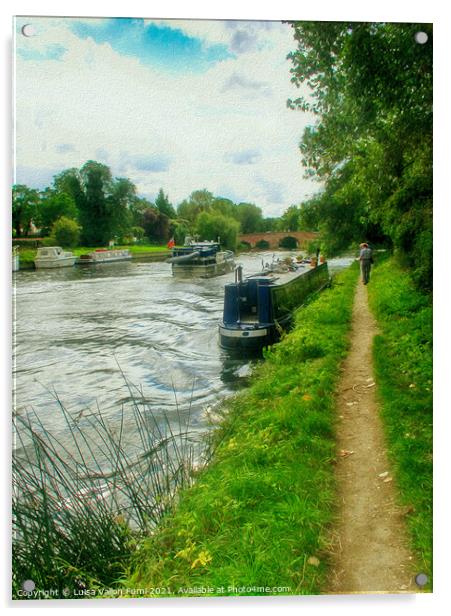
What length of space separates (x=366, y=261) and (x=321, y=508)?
221 cm

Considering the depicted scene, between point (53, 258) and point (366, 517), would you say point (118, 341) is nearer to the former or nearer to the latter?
point (53, 258)


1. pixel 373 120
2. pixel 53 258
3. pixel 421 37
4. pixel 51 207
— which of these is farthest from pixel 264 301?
pixel 421 37

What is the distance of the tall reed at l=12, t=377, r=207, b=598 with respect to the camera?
2.81 meters

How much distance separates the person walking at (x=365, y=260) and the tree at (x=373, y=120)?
214 millimetres

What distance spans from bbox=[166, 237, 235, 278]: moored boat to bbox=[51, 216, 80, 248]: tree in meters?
0.74

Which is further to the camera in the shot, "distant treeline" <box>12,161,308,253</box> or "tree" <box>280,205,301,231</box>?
"tree" <box>280,205,301,231</box>

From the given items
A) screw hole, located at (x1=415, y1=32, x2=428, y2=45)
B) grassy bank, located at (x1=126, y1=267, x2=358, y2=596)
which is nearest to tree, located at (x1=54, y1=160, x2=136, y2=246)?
grassy bank, located at (x1=126, y1=267, x2=358, y2=596)

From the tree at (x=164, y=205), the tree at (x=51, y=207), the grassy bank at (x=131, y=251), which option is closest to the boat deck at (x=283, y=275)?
the grassy bank at (x=131, y=251)

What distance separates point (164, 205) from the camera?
3627 mm

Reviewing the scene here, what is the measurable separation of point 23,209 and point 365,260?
2670 millimetres

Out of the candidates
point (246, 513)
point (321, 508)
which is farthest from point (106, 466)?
point (321, 508)

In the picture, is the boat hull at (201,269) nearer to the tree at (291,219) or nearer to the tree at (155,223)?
the tree at (155,223)

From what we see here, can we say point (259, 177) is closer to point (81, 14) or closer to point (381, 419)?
point (81, 14)

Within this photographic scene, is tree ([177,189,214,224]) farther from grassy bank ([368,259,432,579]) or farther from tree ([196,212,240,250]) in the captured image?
grassy bank ([368,259,432,579])
